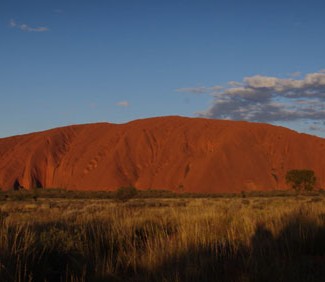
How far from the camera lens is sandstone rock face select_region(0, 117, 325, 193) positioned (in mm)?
83125

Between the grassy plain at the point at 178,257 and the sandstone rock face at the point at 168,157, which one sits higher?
the sandstone rock face at the point at 168,157

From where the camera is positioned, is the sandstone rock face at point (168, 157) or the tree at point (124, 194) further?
the sandstone rock face at point (168, 157)

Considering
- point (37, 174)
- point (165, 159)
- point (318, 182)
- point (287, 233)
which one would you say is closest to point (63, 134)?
point (37, 174)

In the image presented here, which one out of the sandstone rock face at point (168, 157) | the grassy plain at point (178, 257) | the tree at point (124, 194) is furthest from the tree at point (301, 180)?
the grassy plain at point (178, 257)

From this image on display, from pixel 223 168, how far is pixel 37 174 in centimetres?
4171

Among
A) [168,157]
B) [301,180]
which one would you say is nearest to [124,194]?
[301,180]

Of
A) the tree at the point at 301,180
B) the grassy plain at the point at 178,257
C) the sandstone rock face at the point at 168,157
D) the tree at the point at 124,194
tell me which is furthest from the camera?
the sandstone rock face at the point at 168,157

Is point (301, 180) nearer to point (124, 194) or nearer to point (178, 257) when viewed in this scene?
point (124, 194)

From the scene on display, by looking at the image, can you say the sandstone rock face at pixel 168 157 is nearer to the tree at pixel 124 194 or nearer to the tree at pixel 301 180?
the tree at pixel 301 180

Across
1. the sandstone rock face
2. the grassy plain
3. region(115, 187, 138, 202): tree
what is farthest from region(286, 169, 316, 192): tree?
the grassy plain

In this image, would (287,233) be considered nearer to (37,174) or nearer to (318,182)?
(318,182)

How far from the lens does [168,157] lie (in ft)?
300

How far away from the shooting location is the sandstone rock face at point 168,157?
83.1 meters

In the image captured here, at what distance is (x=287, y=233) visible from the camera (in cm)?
790
